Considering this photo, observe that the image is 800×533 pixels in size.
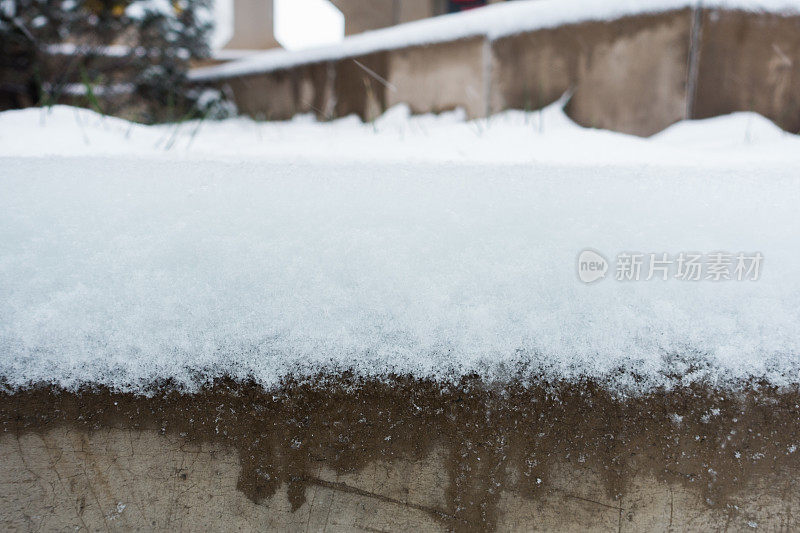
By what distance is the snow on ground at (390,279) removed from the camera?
0.73 metres

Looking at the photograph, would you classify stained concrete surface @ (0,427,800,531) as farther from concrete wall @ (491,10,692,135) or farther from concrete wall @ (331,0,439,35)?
concrete wall @ (331,0,439,35)

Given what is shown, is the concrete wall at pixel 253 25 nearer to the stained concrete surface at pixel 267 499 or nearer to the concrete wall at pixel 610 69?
the concrete wall at pixel 610 69

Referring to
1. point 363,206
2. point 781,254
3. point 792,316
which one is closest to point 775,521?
point 792,316

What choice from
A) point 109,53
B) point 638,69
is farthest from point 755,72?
point 109,53

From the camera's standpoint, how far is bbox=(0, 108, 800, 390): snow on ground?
0.73 m

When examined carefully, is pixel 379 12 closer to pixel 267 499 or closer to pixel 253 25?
pixel 253 25

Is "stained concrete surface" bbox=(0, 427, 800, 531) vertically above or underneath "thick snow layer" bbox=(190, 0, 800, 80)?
underneath

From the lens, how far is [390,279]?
75cm

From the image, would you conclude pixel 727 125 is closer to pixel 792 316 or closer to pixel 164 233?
pixel 792 316

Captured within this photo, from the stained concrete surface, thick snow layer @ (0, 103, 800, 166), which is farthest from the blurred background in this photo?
the stained concrete surface

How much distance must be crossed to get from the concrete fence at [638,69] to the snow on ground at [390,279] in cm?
105

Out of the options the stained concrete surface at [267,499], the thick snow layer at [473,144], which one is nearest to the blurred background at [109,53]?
the thick snow layer at [473,144]

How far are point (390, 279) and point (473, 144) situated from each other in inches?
29.5

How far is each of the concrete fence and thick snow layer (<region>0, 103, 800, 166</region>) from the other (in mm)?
87
